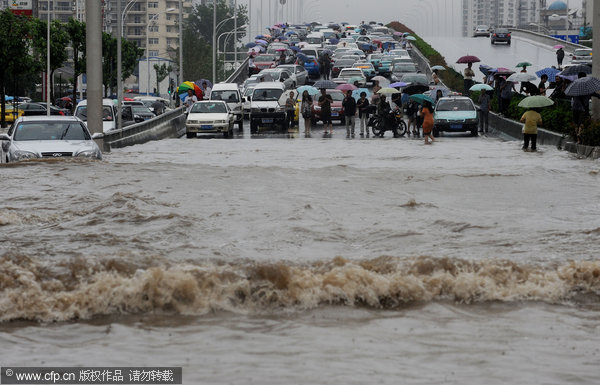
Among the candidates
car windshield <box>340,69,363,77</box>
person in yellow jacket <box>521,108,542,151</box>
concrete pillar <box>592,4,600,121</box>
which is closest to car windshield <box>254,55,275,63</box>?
car windshield <box>340,69,363,77</box>

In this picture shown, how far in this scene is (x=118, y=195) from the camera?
18516 mm

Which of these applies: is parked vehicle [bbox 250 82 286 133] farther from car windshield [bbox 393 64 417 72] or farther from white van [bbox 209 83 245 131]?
car windshield [bbox 393 64 417 72]

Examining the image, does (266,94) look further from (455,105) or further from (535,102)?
(535,102)

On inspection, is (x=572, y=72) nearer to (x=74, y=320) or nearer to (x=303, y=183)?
(x=303, y=183)

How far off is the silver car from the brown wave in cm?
1000

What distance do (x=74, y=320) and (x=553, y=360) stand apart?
4107 mm

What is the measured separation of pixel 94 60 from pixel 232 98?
16979 mm

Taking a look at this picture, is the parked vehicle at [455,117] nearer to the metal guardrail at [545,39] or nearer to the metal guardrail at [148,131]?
the metal guardrail at [148,131]

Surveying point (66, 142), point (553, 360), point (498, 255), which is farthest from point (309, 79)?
point (553, 360)

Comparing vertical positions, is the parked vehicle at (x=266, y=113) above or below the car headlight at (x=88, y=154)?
above

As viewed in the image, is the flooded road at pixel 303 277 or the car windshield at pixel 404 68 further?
the car windshield at pixel 404 68

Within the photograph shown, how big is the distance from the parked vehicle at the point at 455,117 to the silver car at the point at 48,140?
17227mm

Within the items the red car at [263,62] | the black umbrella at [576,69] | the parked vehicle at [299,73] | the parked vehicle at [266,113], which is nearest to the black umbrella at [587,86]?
the black umbrella at [576,69]

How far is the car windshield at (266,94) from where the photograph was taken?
43000mm
